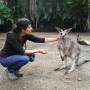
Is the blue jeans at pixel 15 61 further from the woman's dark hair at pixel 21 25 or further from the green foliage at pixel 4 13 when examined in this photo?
the green foliage at pixel 4 13

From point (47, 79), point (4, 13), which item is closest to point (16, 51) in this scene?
point (47, 79)

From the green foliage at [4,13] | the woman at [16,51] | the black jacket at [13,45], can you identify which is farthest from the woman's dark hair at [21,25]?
the green foliage at [4,13]

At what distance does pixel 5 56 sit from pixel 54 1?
27.6 feet

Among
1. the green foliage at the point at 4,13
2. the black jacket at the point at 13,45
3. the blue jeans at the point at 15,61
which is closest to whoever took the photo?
the black jacket at the point at 13,45

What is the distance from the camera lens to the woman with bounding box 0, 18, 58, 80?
256 inches

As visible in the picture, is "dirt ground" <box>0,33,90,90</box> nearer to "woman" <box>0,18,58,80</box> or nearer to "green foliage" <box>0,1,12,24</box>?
"woman" <box>0,18,58,80</box>

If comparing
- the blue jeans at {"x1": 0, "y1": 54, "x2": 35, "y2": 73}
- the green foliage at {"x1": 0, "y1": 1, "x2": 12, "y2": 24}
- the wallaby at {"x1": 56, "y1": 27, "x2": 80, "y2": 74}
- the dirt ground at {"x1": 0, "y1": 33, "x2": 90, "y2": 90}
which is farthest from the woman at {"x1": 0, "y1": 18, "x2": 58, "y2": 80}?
the green foliage at {"x1": 0, "y1": 1, "x2": 12, "y2": 24}

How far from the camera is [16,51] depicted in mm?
6594

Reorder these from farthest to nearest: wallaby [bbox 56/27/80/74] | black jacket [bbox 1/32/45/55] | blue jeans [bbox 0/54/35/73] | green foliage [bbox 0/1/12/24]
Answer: green foliage [bbox 0/1/12/24] → wallaby [bbox 56/27/80/74] → blue jeans [bbox 0/54/35/73] → black jacket [bbox 1/32/45/55]

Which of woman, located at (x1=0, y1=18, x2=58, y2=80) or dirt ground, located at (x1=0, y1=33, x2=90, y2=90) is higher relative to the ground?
woman, located at (x1=0, y1=18, x2=58, y2=80)

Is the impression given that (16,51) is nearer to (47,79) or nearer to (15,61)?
(15,61)

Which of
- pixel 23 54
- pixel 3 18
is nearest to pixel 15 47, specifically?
pixel 23 54

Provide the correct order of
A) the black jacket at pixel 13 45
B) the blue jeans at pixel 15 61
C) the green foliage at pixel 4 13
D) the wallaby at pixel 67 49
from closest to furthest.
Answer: the black jacket at pixel 13 45 → the blue jeans at pixel 15 61 → the wallaby at pixel 67 49 → the green foliage at pixel 4 13

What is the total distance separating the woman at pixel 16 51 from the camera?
21.3ft
